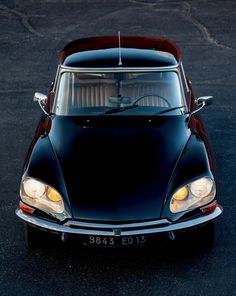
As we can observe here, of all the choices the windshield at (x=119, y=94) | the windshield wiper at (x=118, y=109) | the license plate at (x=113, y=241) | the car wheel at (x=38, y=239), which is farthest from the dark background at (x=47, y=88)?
the windshield wiper at (x=118, y=109)

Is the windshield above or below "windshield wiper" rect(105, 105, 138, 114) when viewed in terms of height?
above

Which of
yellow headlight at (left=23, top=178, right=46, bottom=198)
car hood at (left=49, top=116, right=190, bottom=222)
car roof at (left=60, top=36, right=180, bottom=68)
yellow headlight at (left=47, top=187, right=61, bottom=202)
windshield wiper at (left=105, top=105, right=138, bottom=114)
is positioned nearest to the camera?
car hood at (left=49, top=116, right=190, bottom=222)

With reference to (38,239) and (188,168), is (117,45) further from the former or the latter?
(38,239)

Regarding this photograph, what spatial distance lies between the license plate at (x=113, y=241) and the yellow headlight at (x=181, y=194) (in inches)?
19.3

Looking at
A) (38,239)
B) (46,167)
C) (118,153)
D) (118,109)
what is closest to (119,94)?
(118,109)

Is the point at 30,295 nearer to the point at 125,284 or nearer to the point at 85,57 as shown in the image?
the point at 125,284

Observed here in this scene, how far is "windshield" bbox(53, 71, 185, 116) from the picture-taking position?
709 cm

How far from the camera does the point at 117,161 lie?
6.37 meters

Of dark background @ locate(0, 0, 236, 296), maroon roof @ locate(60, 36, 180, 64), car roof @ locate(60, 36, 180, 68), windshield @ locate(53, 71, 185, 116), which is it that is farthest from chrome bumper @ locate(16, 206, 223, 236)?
maroon roof @ locate(60, 36, 180, 64)

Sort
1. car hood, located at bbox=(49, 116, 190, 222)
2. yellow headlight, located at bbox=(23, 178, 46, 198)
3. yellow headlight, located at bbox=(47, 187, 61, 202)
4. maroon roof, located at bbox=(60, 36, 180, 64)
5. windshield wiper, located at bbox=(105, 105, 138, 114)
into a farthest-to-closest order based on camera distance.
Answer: maroon roof, located at bbox=(60, 36, 180, 64) < windshield wiper, located at bbox=(105, 105, 138, 114) < yellow headlight, located at bbox=(23, 178, 46, 198) < yellow headlight, located at bbox=(47, 187, 61, 202) < car hood, located at bbox=(49, 116, 190, 222)

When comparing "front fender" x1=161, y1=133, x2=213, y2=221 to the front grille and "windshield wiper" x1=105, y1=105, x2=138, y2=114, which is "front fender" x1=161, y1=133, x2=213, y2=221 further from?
"windshield wiper" x1=105, y1=105, x2=138, y2=114

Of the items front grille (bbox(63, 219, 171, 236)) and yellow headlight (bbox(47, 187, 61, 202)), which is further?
yellow headlight (bbox(47, 187, 61, 202))

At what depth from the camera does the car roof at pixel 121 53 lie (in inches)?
292

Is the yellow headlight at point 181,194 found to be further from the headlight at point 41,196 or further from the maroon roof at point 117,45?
the maroon roof at point 117,45
